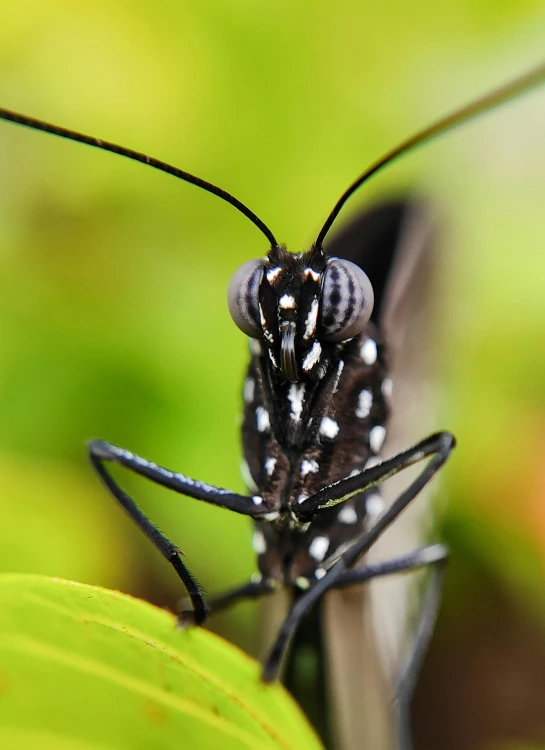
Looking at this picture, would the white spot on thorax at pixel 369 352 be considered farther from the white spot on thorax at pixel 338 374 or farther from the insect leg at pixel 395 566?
the insect leg at pixel 395 566

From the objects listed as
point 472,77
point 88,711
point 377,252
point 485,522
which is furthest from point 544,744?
point 472,77

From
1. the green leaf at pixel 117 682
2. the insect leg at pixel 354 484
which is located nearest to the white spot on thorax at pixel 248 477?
the insect leg at pixel 354 484

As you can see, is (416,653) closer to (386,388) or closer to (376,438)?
(376,438)

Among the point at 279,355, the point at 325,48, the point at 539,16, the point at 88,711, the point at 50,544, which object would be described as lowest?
the point at 50,544

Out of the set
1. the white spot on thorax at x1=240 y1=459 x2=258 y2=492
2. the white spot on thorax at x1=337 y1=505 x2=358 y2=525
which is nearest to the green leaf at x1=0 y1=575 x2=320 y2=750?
the white spot on thorax at x1=240 y1=459 x2=258 y2=492

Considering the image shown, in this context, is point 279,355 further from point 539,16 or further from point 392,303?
point 539,16

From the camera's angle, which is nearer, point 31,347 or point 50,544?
point 50,544

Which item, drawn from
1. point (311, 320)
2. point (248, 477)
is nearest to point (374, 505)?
point (248, 477)

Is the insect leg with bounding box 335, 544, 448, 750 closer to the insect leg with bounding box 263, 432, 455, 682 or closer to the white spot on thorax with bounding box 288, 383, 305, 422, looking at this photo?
the insect leg with bounding box 263, 432, 455, 682
